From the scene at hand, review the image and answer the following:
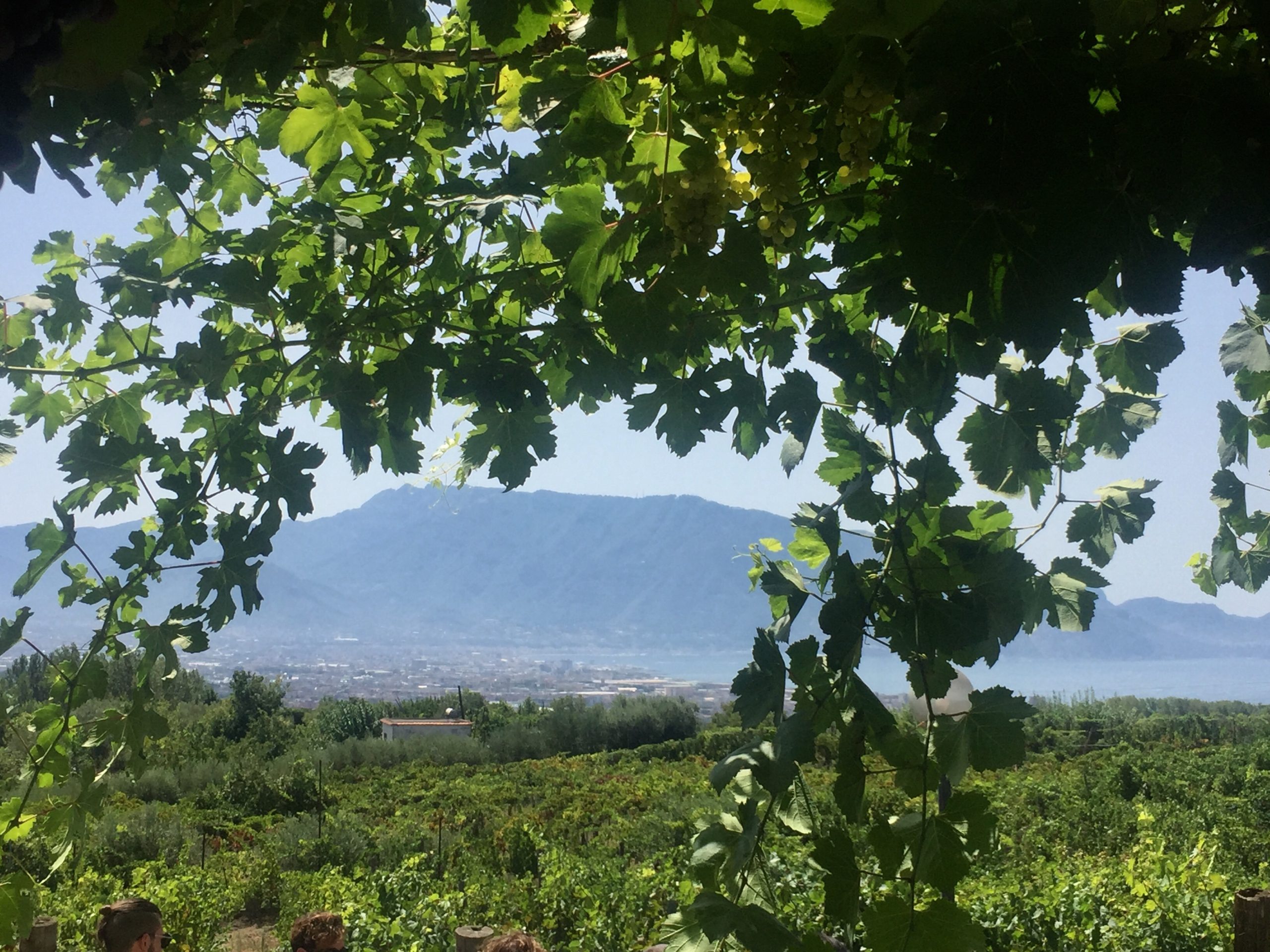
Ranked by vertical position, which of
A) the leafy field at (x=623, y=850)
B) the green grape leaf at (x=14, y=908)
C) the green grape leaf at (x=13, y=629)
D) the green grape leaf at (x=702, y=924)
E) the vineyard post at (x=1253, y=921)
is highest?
the green grape leaf at (x=13, y=629)

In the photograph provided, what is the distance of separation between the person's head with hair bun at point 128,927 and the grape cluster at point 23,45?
402cm

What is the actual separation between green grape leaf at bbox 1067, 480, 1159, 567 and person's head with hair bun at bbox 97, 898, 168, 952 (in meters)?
3.87

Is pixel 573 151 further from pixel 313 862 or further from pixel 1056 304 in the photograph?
pixel 313 862

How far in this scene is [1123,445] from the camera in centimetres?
163

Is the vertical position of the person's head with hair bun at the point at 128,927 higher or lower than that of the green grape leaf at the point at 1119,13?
lower

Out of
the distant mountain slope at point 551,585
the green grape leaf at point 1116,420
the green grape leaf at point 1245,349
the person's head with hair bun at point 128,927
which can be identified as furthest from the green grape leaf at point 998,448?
the distant mountain slope at point 551,585

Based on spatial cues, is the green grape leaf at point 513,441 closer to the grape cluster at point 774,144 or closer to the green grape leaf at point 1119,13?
the grape cluster at point 774,144

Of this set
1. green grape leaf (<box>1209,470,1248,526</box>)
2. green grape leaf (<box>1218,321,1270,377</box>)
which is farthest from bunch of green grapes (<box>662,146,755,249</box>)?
green grape leaf (<box>1209,470,1248,526</box>)

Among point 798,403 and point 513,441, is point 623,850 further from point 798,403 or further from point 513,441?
point 798,403

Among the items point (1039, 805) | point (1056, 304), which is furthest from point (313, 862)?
point (1056, 304)

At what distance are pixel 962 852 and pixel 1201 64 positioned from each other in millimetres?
792

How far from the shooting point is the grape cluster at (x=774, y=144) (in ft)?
2.80

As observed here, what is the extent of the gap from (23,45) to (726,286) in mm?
663

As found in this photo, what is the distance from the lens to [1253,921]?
135 inches
